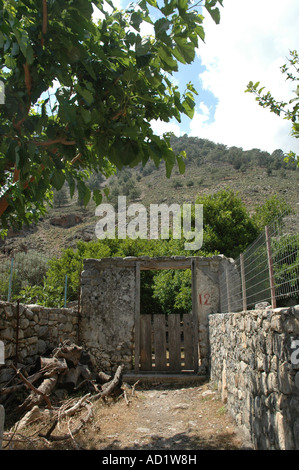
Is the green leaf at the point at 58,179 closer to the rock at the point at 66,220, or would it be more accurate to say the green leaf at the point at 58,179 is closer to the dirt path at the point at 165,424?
the dirt path at the point at 165,424

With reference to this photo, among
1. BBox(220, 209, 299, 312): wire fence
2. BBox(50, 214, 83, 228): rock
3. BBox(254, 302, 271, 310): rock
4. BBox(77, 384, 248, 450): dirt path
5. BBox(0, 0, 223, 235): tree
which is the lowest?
BBox(77, 384, 248, 450): dirt path

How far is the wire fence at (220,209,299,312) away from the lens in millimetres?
2646

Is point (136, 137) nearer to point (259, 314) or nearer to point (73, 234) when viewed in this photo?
point (259, 314)

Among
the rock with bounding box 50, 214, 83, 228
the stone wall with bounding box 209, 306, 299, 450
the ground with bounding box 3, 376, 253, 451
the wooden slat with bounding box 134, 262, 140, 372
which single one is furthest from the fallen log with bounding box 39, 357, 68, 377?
the rock with bounding box 50, 214, 83, 228

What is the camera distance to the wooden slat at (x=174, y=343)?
7.75 m

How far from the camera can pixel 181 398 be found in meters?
6.17

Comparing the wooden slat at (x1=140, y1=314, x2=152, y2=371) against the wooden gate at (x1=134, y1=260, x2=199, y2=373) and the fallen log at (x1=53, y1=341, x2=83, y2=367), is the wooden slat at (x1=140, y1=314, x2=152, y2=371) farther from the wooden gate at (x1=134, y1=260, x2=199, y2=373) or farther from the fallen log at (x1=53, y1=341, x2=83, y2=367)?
the fallen log at (x1=53, y1=341, x2=83, y2=367)

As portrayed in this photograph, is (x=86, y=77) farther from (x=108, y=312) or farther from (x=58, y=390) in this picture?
(x=108, y=312)

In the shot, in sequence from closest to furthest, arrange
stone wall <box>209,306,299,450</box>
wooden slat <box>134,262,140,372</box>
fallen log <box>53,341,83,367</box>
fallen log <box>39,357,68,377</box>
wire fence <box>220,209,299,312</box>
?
stone wall <box>209,306,299,450</box>
wire fence <box>220,209,299,312</box>
fallen log <box>39,357,68,377</box>
fallen log <box>53,341,83,367</box>
wooden slat <box>134,262,140,372</box>

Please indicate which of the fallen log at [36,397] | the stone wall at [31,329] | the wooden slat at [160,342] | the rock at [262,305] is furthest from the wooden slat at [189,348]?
the rock at [262,305]

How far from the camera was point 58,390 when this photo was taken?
5.53m

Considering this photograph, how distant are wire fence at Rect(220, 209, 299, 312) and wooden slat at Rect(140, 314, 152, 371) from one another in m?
3.82
